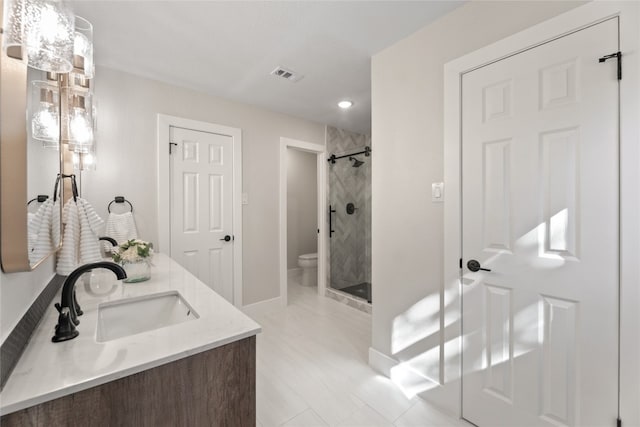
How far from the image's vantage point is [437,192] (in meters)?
1.72

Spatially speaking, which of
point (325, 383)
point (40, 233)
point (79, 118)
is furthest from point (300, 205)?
point (40, 233)

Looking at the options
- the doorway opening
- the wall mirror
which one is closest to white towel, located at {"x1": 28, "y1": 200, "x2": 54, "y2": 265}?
the wall mirror

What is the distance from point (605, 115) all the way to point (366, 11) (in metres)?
1.32

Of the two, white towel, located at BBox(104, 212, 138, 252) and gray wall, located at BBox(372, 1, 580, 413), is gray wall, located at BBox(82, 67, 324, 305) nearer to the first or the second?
white towel, located at BBox(104, 212, 138, 252)

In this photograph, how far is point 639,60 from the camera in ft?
3.52

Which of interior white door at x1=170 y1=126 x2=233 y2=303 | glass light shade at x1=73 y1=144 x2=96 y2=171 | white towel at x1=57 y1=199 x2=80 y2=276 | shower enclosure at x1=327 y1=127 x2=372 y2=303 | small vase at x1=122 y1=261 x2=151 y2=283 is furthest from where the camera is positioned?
shower enclosure at x1=327 y1=127 x2=372 y2=303

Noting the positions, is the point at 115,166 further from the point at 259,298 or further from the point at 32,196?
the point at 259,298

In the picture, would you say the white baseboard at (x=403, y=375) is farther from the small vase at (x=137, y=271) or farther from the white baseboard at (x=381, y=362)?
the small vase at (x=137, y=271)

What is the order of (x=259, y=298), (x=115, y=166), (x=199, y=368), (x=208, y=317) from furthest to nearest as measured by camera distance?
(x=259, y=298)
(x=115, y=166)
(x=208, y=317)
(x=199, y=368)

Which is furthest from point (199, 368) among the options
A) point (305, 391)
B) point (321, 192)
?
point (321, 192)

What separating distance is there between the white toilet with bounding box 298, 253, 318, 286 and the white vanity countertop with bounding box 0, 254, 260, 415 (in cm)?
315

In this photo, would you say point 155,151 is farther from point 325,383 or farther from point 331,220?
point 325,383

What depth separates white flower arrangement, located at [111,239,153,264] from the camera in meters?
1.54

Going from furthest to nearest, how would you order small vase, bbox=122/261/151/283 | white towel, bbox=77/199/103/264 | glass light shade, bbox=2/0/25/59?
1. small vase, bbox=122/261/151/283
2. white towel, bbox=77/199/103/264
3. glass light shade, bbox=2/0/25/59
